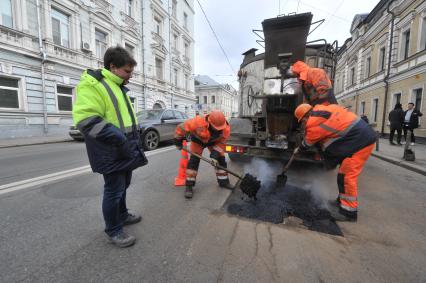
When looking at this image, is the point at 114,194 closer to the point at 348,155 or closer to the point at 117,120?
the point at 117,120

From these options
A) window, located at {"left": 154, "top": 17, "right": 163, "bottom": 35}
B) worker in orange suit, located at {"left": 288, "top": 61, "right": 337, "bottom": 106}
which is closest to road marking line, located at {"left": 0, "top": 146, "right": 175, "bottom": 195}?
worker in orange suit, located at {"left": 288, "top": 61, "right": 337, "bottom": 106}

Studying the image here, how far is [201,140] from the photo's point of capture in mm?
3387

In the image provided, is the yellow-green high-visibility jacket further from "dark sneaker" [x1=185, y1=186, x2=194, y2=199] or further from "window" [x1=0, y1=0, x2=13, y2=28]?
"window" [x1=0, y1=0, x2=13, y2=28]

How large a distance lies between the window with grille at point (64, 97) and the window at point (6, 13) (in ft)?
10.5

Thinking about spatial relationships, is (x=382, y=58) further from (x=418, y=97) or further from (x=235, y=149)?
(x=235, y=149)

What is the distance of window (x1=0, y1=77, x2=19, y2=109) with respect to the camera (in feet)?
31.1

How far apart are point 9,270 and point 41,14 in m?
13.3

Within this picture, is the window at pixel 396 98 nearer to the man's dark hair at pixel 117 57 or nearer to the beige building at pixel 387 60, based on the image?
the beige building at pixel 387 60

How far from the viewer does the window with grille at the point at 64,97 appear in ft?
38.0

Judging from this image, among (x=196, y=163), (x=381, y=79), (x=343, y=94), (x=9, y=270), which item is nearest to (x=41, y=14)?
(x=196, y=163)

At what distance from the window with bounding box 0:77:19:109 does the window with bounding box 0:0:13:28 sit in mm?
2433

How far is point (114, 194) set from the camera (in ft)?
6.17

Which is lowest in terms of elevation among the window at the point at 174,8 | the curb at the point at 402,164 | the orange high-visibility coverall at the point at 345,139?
the curb at the point at 402,164

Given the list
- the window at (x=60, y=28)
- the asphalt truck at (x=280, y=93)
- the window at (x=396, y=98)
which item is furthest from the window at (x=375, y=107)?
the window at (x=60, y=28)
